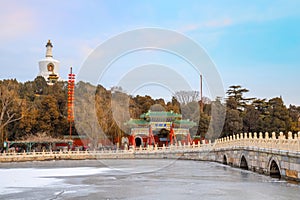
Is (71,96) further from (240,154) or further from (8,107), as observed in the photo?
(240,154)

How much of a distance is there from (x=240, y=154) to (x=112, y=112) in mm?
21537

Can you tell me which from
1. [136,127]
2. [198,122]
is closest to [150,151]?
[136,127]

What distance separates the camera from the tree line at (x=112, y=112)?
142 ft

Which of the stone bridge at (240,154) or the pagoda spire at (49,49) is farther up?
the pagoda spire at (49,49)

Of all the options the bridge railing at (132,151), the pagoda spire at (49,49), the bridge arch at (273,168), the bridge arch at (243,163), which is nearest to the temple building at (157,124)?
the bridge railing at (132,151)

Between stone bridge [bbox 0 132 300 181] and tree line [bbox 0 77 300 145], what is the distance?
6.30 metres

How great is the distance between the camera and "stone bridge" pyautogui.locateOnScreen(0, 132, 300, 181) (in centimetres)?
1838

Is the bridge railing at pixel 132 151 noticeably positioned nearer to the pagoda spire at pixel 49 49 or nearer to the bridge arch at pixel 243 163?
→ the bridge arch at pixel 243 163

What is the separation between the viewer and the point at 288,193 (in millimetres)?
14875

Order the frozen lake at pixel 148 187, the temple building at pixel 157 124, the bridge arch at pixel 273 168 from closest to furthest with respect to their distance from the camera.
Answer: the frozen lake at pixel 148 187
the bridge arch at pixel 273 168
the temple building at pixel 157 124

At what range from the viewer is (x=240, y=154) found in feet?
88.6

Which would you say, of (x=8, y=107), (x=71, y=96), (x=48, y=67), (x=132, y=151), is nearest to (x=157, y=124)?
(x=132, y=151)

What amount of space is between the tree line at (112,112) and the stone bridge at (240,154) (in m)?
6.30

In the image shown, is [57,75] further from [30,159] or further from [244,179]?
[244,179]
